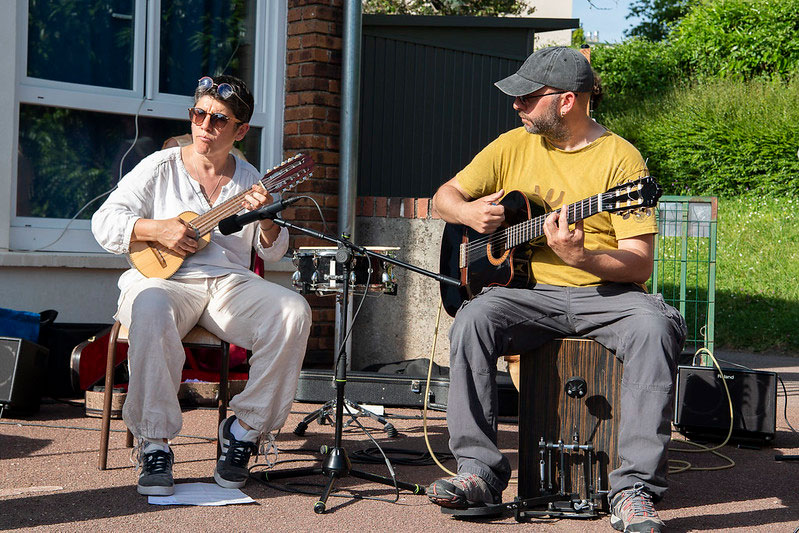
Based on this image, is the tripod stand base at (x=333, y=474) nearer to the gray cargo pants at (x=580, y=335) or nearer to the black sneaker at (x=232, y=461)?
the black sneaker at (x=232, y=461)

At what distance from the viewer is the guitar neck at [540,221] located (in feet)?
11.3

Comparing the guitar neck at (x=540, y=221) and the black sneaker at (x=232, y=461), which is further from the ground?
the guitar neck at (x=540, y=221)

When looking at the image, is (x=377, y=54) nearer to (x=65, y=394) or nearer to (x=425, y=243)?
(x=425, y=243)

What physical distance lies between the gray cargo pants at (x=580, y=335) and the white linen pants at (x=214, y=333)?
763mm

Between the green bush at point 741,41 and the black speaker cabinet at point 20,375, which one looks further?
the green bush at point 741,41

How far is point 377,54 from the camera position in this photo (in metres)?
7.76

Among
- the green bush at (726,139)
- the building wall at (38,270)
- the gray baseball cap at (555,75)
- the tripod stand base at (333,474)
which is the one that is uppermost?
the green bush at (726,139)

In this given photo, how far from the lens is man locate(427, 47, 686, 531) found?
Answer: 3396mm

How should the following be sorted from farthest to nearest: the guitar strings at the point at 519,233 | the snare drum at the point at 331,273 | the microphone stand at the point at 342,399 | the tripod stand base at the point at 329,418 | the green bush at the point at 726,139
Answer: the green bush at the point at 726,139
the tripod stand base at the point at 329,418
the snare drum at the point at 331,273
the microphone stand at the point at 342,399
the guitar strings at the point at 519,233

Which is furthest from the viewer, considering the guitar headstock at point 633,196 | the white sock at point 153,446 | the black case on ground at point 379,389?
the black case on ground at point 379,389

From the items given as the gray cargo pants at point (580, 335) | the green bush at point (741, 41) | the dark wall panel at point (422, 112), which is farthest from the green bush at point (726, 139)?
the gray cargo pants at point (580, 335)

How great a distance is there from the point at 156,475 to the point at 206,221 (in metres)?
1.16

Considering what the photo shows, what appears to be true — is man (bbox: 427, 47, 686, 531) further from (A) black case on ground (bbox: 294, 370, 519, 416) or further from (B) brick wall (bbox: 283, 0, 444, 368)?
(B) brick wall (bbox: 283, 0, 444, 368)

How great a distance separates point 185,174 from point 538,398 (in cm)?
190
